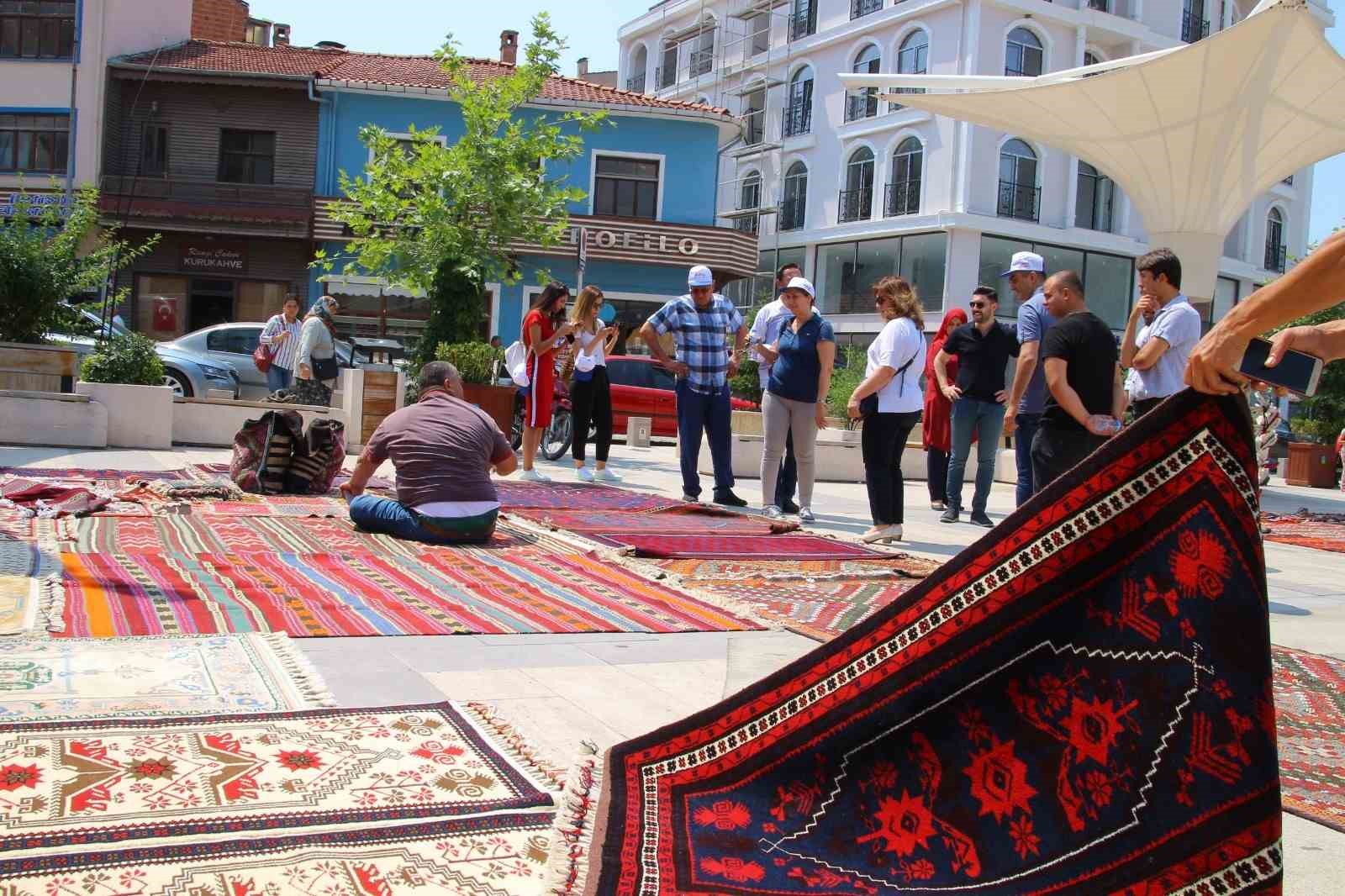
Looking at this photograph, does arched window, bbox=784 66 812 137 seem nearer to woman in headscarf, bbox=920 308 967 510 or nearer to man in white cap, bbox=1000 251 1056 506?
woman in headscarf, bbox=920 308 967 510

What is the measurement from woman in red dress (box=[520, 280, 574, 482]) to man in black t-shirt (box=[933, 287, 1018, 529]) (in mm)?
3394

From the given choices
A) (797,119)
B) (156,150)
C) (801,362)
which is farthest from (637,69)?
(801,362)

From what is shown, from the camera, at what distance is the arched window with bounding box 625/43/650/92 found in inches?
1868

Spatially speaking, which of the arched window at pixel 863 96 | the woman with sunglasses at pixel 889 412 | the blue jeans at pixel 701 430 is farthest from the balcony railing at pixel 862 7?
the woman with sunglasses at pixel 889 412

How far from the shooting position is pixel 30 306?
12.5 m

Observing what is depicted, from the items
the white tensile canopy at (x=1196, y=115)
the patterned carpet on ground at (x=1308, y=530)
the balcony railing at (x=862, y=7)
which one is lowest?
the patterned carpet on ground at (x=1308, y=530)

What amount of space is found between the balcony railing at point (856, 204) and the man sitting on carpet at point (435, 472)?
30.4 metres

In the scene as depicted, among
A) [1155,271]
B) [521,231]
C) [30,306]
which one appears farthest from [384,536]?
[521,231]

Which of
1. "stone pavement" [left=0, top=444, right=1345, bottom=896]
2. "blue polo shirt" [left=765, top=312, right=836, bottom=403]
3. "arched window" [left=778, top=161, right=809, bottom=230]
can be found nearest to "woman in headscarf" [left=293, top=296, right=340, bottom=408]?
"blue polo shirt" [left=765, top=312, right=836, bottom=403]

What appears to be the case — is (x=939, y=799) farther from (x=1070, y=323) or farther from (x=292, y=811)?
(x=1070, y=323)

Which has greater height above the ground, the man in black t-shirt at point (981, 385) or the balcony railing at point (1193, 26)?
the balcony railing at point (1193, 26)

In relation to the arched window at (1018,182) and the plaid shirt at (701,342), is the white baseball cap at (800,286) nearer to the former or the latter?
the plaid shirt at (701,342)

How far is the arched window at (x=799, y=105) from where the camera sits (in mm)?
38656

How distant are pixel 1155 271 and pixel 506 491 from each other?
201 inches
